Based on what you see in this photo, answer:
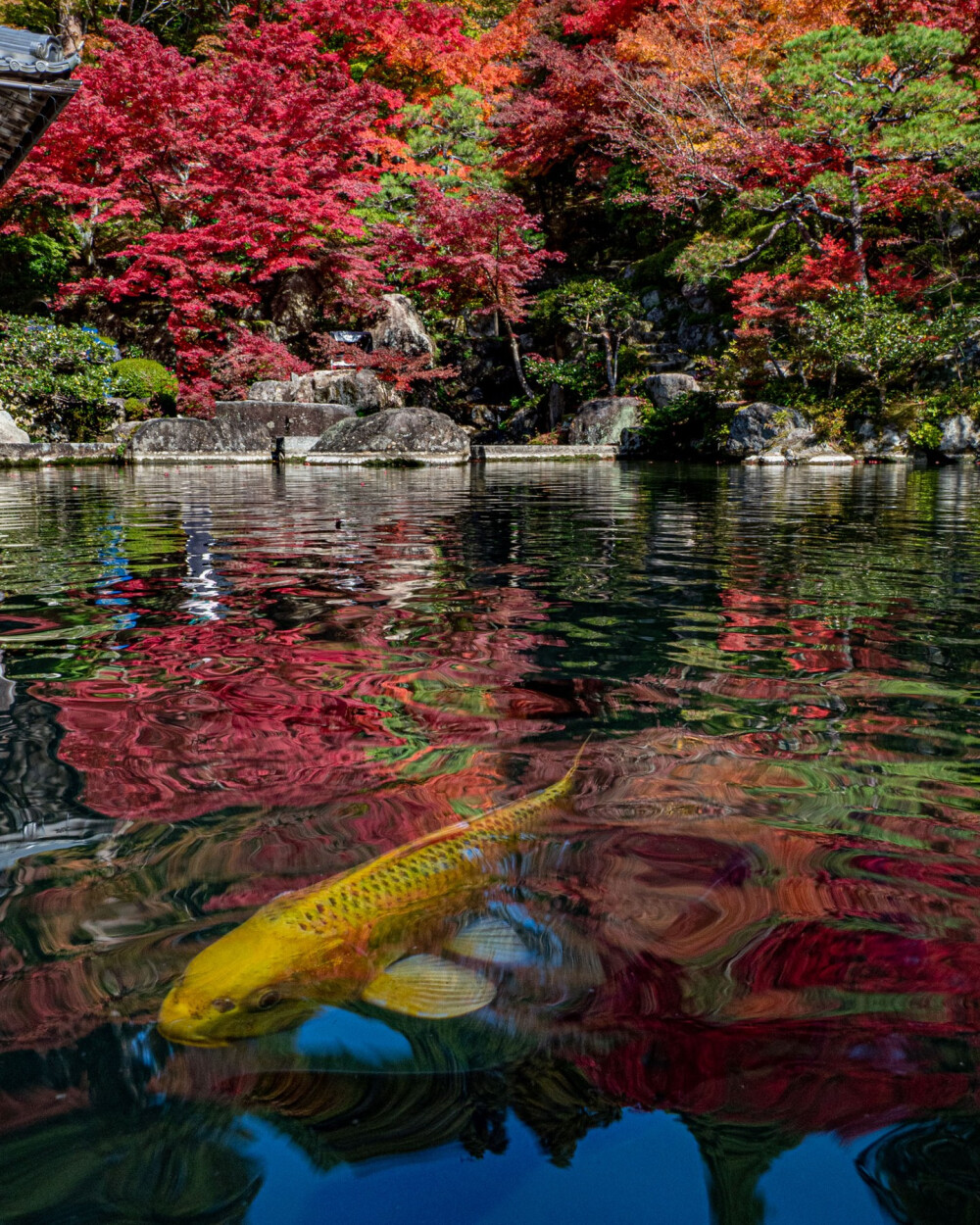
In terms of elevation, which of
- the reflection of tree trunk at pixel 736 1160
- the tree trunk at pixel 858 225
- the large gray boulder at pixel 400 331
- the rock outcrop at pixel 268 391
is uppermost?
the tree trunk at pixel 858 225

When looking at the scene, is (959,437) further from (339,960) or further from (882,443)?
(339,960)

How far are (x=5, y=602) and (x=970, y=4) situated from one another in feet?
69.5

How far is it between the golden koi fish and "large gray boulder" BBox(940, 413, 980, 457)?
57.6 feet

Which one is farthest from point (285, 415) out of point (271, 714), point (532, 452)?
point (271, 714)

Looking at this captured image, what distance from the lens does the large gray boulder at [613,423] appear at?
18844 mm

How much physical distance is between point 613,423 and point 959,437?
24.6ft

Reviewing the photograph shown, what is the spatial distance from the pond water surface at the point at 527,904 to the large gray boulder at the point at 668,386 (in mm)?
16835

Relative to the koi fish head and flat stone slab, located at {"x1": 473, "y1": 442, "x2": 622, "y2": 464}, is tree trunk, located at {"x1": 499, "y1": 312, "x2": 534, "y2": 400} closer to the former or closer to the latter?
flat stone slab, located at {"x1": 473, "y1": 442, "x2": 622, "y2": 464}

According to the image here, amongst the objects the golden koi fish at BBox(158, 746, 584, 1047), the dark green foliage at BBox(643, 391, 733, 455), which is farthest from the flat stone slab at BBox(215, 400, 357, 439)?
the golden koi fish at BBox(158, 746, 584, 1047)

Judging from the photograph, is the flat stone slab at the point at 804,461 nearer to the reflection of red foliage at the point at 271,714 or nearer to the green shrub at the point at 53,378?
the green shrub at the point at 53,378

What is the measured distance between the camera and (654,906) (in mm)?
1172

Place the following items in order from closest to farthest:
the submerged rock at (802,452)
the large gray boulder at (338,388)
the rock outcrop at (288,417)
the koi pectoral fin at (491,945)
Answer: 1. the koi pectoral fin at (491,945)
2. the submerged rock at (802,452)
3. the rock outcrop at (288,417)
4. the large gray boulder at (338,388)

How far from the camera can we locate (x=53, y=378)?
610 inches

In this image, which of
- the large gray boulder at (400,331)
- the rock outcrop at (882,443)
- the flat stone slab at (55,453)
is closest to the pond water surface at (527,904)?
the flat stone slab at (55,453)
